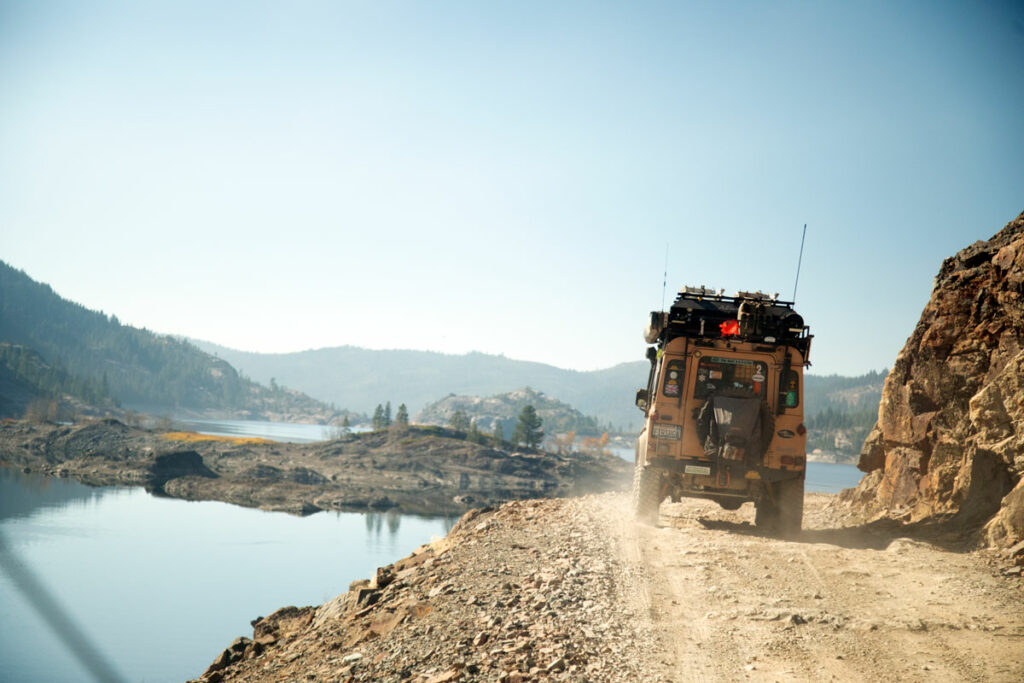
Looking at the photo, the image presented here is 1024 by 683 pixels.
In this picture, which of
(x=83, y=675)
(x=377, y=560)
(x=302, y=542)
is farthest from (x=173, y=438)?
(x=83, y=675)

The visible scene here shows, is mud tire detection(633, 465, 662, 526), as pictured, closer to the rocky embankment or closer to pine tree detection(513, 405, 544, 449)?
the rocky embankment

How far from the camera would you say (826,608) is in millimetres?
8938

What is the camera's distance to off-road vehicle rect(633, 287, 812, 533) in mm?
13516

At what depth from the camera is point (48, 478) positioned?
350ft

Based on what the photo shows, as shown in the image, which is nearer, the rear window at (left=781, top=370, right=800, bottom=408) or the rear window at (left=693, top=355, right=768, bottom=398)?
the rear window at (left=781, top=370, right=800, bottom=408)

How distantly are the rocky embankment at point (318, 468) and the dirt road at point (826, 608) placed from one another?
293ft

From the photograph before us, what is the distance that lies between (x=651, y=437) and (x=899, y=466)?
621cm

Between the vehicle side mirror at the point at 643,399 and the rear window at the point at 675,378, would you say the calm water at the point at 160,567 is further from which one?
the rear window at the point at 675,378

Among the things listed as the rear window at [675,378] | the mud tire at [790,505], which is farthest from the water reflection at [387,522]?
the rear window at [675,378]

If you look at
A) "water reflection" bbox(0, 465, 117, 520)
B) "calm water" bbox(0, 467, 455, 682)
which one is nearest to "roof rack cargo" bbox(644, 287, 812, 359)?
"calm water" bbox(0, 467, 455, 682)

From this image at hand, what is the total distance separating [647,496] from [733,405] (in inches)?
99.6

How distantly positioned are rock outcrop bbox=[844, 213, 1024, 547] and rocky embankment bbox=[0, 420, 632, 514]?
86514mm

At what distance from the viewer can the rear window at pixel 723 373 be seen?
13758mm

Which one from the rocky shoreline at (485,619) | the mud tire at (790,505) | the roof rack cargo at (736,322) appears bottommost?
the rocky shoreline at (485,619)
